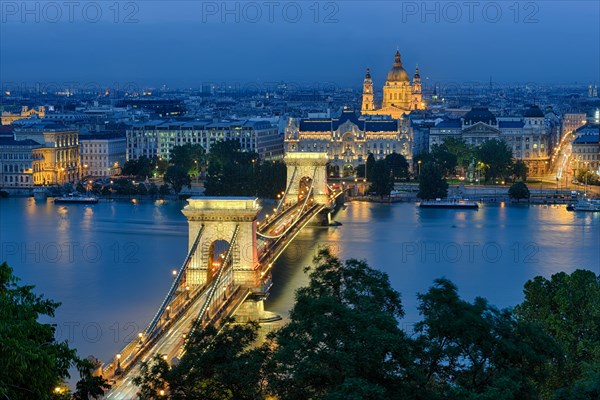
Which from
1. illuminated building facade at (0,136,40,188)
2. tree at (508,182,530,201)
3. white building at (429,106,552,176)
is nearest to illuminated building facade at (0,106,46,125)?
illuminated building facade at (0,136,40,188)

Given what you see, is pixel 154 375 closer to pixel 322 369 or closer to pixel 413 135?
pixel 322 369

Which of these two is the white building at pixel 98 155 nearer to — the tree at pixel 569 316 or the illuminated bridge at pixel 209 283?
the illuminated bridge at pixel 209 283

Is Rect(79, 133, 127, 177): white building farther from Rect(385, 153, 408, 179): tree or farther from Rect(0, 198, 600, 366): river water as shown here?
Rect(385, 153, 408, 179): tree

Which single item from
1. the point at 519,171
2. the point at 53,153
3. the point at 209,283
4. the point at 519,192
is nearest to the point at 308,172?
the point at 519,192

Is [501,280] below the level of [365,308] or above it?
below

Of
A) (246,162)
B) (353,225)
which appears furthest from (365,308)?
(246,162)
